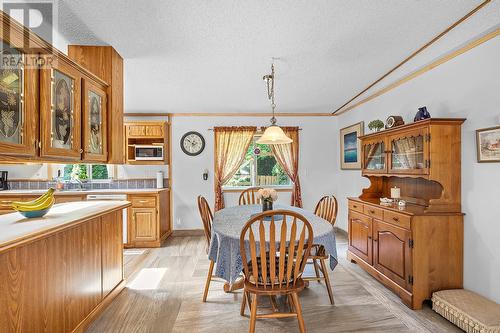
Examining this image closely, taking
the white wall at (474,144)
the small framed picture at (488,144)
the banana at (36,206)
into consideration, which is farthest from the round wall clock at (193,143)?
the small framed picture at (488,144)

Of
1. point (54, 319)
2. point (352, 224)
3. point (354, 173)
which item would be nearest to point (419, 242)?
point (352, 224)

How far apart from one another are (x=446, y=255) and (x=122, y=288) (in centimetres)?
325

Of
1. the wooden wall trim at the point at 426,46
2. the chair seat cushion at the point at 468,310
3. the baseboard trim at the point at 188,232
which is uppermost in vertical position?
the wooden wall trim at the point at 426,46

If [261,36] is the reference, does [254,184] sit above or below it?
below

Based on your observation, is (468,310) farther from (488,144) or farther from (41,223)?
(41,223)

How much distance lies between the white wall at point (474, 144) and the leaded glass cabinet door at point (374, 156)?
24.9 inches

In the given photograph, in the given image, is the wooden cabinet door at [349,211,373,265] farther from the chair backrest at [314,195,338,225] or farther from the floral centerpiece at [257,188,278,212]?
the floral centerpiece at [257,188,278,212]

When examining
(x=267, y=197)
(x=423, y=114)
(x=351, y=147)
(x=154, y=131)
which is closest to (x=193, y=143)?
(x=154, y=131)

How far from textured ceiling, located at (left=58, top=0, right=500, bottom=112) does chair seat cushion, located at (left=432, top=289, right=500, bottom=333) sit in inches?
85.6

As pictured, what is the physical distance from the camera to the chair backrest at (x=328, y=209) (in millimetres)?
2791

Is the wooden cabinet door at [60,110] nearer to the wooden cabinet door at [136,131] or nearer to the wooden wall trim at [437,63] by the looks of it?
the wooden cabinet door at [136,131]

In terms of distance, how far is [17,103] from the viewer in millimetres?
1515

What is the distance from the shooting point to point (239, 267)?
1.97m

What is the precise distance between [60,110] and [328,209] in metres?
2.70
